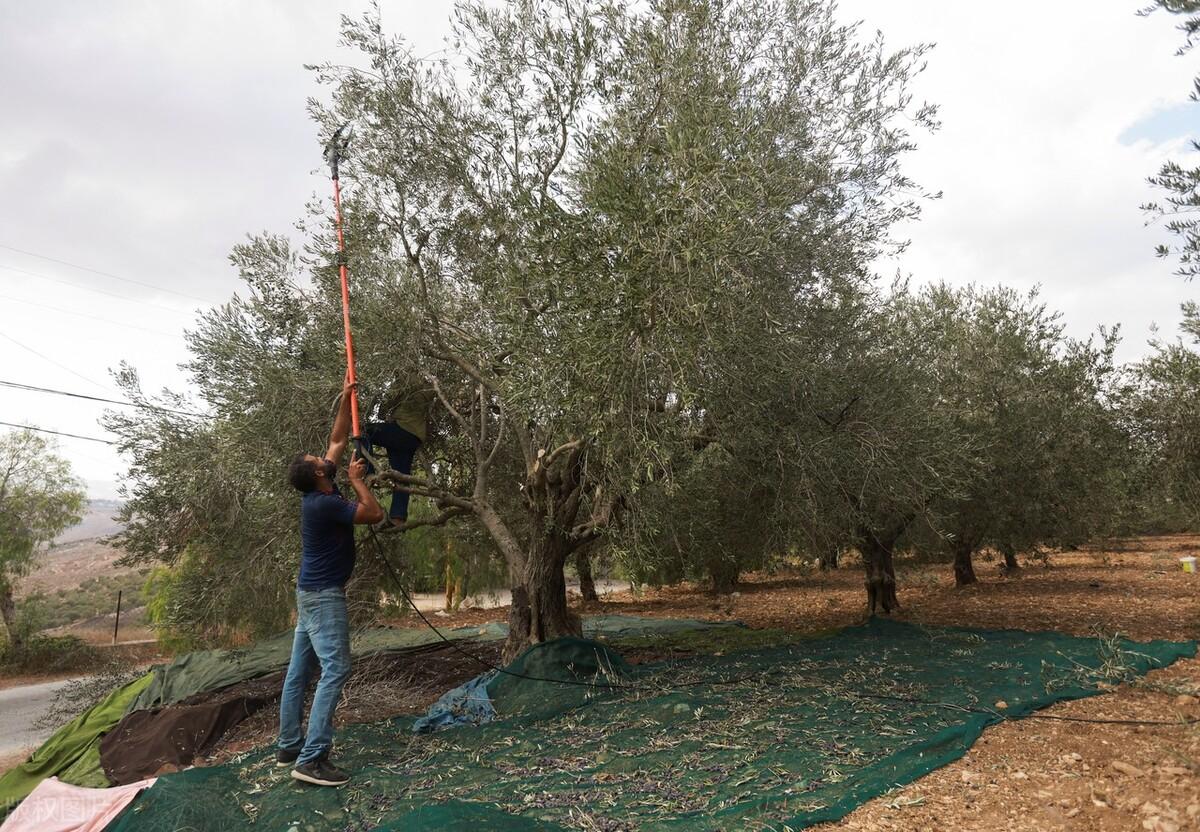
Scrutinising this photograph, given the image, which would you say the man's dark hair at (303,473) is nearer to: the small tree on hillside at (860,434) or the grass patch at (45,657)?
the small tree on hillside at (860,434)

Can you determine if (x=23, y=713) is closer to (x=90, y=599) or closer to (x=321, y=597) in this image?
(x=321, y=597)

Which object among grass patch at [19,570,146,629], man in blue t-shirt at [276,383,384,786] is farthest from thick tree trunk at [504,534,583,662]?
grass patch at [19,570,146,629]

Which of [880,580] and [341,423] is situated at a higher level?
[341,423]

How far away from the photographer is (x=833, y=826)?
13.0ft

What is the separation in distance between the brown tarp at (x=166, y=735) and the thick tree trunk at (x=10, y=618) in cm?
1325

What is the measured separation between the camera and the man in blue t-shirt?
512cm

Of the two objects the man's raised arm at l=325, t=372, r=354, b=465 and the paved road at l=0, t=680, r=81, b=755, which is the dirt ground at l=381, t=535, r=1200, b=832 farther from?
the paved road at l=0, t=680, r=81, b=755

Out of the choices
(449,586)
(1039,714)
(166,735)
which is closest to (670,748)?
(1039,714)

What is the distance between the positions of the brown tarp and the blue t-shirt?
3.22 metres

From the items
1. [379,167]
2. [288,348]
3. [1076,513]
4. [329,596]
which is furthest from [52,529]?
[1076,513]

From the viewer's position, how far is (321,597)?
5203 mm

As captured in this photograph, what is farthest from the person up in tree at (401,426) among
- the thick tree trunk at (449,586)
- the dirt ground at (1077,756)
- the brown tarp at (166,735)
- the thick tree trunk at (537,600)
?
the thick tree trunk at (449,586)

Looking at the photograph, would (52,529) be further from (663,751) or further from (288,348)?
(663,751)

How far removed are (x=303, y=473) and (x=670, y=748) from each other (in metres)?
3.35
